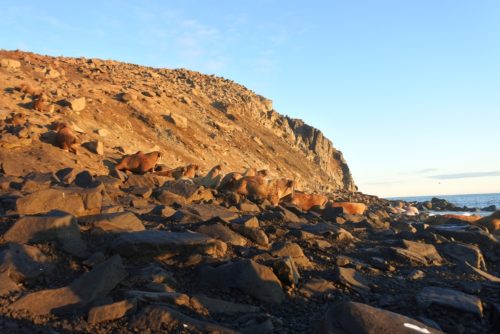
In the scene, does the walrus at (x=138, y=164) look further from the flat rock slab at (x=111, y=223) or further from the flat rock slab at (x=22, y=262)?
the flat rock slab at (x=22, y=262)

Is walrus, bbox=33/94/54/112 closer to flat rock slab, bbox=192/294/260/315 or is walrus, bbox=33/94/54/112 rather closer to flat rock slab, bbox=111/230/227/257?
flat rock slab, bbox=111/230/227/257

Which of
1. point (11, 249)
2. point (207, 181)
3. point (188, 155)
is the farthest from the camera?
point (188, 155)

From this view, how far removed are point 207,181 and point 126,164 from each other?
270cm

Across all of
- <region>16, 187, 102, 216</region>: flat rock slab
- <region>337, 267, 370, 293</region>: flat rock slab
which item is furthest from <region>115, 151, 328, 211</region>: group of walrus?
<region>337, 267, 370, 293</region>: flat rock slab

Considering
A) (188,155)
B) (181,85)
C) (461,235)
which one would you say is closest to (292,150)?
(181,85)

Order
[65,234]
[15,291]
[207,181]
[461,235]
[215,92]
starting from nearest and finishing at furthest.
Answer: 1. [15,291]
2. [65,234]
3. [461,235]
4. [207,181]
5. [215,92]

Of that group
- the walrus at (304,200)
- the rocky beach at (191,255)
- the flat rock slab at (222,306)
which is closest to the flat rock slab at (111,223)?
the rocky beach at (191,255)

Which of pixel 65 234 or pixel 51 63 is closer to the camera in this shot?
pixel 65 234

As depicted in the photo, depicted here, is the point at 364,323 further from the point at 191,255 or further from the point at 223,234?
the point at 223,234

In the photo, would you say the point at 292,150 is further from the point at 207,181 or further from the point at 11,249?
the point at 11,249

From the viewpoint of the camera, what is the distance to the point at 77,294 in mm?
4723

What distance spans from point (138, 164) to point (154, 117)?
9654 mm

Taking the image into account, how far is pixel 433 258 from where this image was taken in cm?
910

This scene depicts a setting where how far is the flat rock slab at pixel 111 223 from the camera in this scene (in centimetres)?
704
